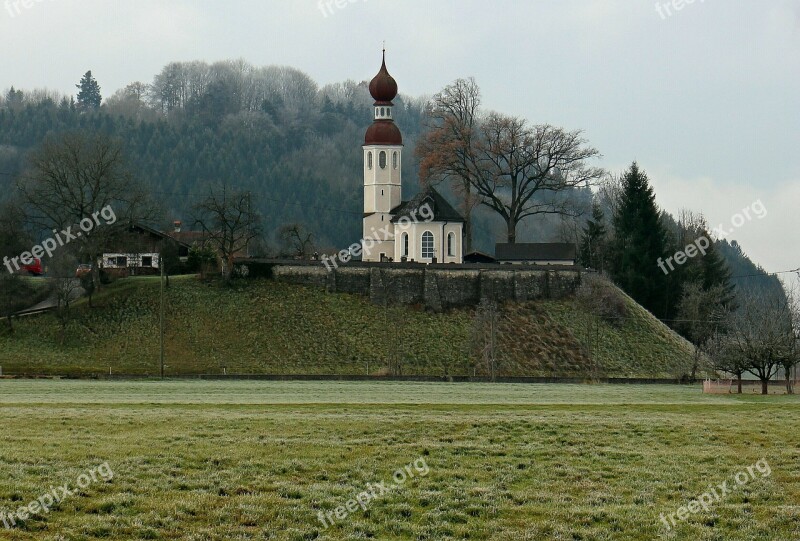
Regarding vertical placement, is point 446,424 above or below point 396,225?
below

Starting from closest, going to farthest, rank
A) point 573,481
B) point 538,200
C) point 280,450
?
A: point 573,481, point 280,450, point 538,200

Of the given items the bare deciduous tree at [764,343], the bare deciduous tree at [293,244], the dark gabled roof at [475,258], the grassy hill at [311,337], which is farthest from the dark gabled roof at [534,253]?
the bare deciduous tree at [764,343]

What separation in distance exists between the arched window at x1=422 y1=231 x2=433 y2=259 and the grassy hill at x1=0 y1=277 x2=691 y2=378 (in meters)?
8.75

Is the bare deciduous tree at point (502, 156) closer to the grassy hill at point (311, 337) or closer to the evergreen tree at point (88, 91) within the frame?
the grassy hill at point (311, 337)

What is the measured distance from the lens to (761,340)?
164 ft

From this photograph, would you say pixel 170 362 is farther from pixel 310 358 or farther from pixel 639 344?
pixel 639 344

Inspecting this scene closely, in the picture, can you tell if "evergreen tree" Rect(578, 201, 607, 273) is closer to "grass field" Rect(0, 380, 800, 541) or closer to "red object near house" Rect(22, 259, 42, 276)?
"red object near house" Rect(22, 259, 42, 276)

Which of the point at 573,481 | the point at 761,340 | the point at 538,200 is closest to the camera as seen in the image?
the point at 573,481

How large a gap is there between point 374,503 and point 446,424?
28.5ft

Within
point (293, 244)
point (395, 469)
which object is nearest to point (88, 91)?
point (293, 244)

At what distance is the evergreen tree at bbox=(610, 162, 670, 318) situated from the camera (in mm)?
86812

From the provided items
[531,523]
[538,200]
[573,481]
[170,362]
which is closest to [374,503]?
[531,523]

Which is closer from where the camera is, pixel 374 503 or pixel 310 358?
pixel 374 503

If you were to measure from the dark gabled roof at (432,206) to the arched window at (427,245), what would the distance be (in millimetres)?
1232
